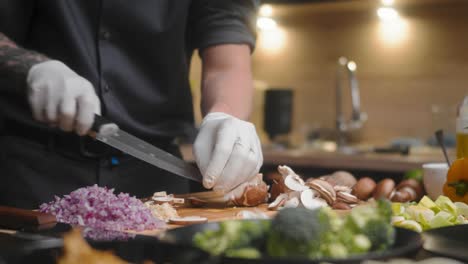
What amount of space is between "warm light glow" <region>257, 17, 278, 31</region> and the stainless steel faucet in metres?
0.50

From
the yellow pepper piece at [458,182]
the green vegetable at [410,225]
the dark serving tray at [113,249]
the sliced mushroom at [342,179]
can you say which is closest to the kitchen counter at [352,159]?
the sliced mushroom at [342,179]

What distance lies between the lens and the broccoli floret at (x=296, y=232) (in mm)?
767

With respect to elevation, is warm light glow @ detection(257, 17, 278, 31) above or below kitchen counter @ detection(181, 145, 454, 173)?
above

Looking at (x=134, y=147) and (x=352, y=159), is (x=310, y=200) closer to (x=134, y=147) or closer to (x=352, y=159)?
(x=134, y=147)

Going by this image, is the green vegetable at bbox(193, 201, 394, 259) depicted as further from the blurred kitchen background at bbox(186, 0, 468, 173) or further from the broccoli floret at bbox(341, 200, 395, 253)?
the blurred kitchen background at bbox(186, 0, 468, 173)

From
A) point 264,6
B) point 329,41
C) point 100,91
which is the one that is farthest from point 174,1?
point 329,41

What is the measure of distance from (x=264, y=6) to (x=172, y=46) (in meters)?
2.41

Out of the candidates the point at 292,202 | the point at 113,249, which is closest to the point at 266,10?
the point at 292,202

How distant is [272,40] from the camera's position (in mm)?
4574

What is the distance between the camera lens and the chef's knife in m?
1.25

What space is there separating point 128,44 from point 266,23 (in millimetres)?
2823

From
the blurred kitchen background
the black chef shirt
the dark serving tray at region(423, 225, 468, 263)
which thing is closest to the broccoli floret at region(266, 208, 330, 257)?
the dark serving tray at region(423, 225, 468, 263)

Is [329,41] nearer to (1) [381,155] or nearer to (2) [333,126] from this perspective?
(2) [333,126]

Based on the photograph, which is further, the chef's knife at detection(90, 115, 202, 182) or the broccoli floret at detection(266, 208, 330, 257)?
the chef's knife at detection(90, 115, 202, 182)
